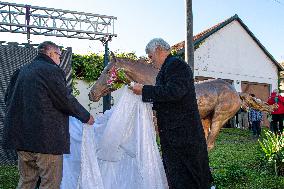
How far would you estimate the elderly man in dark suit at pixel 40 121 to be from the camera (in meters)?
4.07

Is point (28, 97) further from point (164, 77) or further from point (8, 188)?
point (8, 188)

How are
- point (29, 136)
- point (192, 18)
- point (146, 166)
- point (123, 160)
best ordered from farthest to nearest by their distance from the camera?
1. point (192, 18)
2. point (123, 160)
3. point (146, 166)
4. point (29, 136)

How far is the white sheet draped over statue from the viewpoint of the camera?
15.3ft

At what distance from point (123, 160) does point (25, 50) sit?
5147 millimetres

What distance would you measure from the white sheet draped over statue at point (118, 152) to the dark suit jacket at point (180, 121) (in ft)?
1.66

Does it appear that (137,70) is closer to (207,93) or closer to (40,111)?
(207,93)

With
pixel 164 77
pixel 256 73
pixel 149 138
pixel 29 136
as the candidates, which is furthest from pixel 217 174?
pixel 256 73

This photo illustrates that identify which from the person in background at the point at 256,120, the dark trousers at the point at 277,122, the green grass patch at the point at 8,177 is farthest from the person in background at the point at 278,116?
the green grass patch at the point at 8,177

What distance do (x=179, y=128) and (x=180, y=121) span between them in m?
0.07

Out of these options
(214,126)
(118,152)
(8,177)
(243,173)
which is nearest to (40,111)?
(118,152)

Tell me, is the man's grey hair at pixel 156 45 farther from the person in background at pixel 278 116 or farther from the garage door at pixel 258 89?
the garage door at pixel 258 89

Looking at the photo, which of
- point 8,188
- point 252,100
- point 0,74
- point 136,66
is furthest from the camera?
point 0,74

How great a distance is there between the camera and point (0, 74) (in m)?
9.26

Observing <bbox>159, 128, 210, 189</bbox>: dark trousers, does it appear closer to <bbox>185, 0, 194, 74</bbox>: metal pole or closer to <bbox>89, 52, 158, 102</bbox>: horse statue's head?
<bbox>89, 52, 158, 102</bbox>: horse statue's head
